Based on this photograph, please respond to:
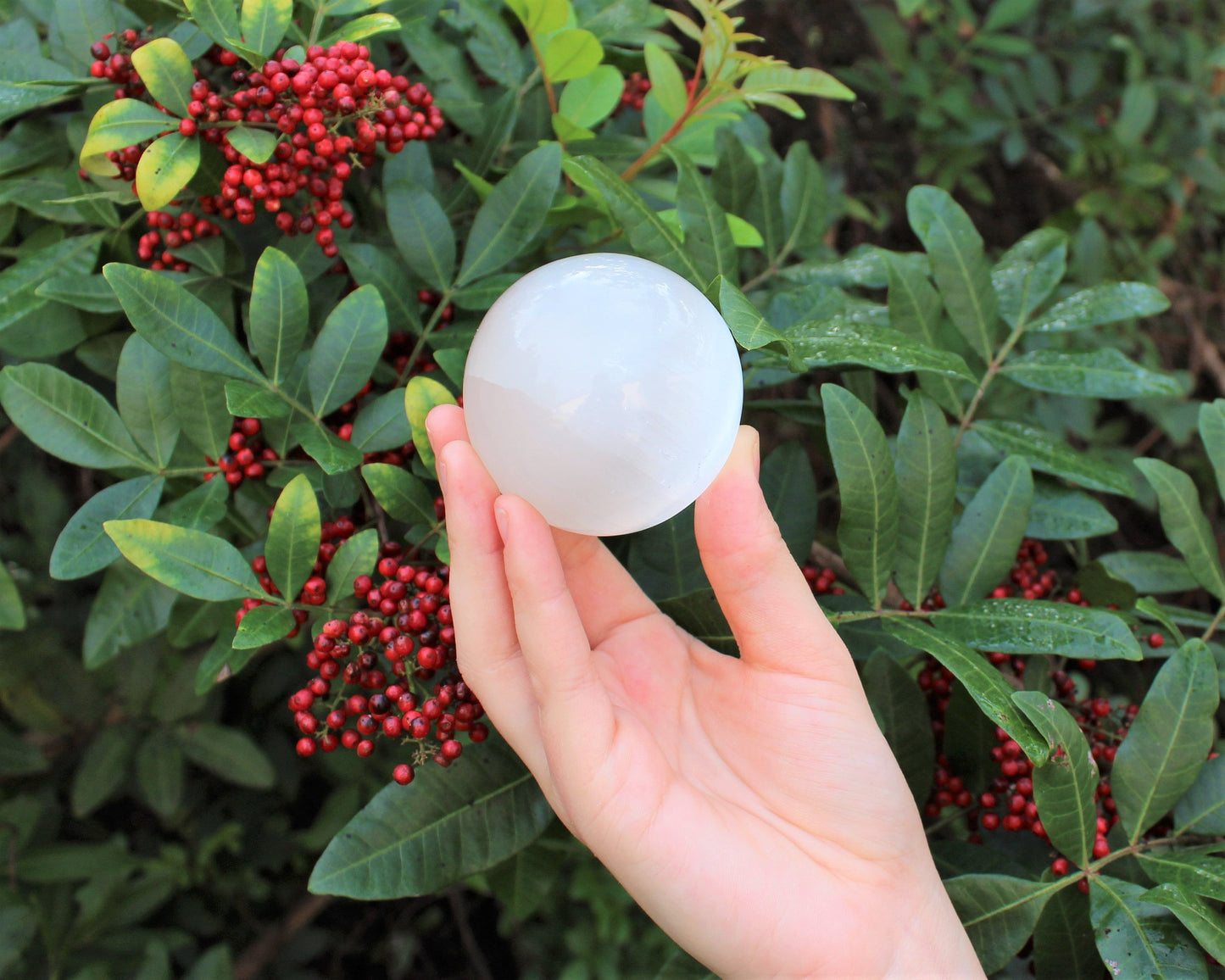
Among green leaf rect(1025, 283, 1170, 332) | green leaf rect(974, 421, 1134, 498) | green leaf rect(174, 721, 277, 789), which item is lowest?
green leaf rect(174, 721, 277, 789)

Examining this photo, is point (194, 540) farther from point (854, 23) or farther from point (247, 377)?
point (854, 23)

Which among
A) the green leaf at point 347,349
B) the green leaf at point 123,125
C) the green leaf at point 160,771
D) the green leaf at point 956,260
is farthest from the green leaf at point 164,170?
the green leaf at point 160,771

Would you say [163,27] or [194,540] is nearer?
[194,540]

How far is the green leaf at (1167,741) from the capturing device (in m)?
1.22

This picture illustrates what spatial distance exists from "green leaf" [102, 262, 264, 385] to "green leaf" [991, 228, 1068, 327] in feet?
4.27

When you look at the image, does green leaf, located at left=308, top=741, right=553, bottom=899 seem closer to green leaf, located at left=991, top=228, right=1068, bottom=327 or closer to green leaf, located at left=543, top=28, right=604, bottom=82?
green leaf, located at left=543, top=28, right=604, bottom=82

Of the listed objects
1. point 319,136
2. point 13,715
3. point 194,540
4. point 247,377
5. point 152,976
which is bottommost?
point 152,976

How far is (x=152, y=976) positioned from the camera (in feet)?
6.01

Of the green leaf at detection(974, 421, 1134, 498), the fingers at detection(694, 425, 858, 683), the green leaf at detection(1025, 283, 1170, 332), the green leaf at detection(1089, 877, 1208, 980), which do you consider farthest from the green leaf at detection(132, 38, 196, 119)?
the green leaf at detection(1089, 877, 1208, 980)

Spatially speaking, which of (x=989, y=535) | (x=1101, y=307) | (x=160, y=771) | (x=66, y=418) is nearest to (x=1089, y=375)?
(x=1101, y=307)

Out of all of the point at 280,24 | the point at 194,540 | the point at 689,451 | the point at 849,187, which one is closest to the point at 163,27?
the point at 280,24

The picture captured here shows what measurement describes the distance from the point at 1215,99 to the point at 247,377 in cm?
321

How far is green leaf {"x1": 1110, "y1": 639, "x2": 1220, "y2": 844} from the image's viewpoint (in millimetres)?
1222

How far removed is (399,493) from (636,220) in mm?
487
